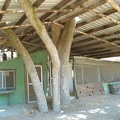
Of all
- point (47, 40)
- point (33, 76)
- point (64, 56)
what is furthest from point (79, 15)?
point (33, 76)

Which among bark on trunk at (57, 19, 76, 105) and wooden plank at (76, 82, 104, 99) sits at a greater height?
bark on trunk at (57, 19, 76, 105)

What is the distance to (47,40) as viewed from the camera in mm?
6031

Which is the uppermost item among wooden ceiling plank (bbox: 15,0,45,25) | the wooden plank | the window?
wooden ceiling plank (bbox: 15,0,45,25)

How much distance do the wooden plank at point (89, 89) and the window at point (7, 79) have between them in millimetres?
3366

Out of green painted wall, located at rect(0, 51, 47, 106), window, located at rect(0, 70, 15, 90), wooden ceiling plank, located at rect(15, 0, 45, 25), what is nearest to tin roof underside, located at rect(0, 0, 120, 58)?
wooden ceiling plank, located at rect(15, 0, 45, 25)

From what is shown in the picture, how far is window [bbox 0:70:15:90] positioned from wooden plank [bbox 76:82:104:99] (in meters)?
3.37

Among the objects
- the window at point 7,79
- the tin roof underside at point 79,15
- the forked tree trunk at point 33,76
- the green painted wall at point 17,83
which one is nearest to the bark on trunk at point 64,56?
the tin roof underside at point 79,15

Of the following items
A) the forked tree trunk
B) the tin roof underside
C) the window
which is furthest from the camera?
the window

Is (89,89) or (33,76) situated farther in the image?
(89,89)

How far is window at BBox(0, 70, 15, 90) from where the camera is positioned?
8375 millimetres

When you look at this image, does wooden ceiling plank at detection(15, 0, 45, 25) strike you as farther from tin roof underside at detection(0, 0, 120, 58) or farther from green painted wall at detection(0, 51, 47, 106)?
green painted wall at detection(0, 51, 47, 106)

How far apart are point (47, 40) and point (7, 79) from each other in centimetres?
346

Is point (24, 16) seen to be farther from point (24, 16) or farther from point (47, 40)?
point (47, 40)

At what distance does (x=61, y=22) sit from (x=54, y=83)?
272cm
